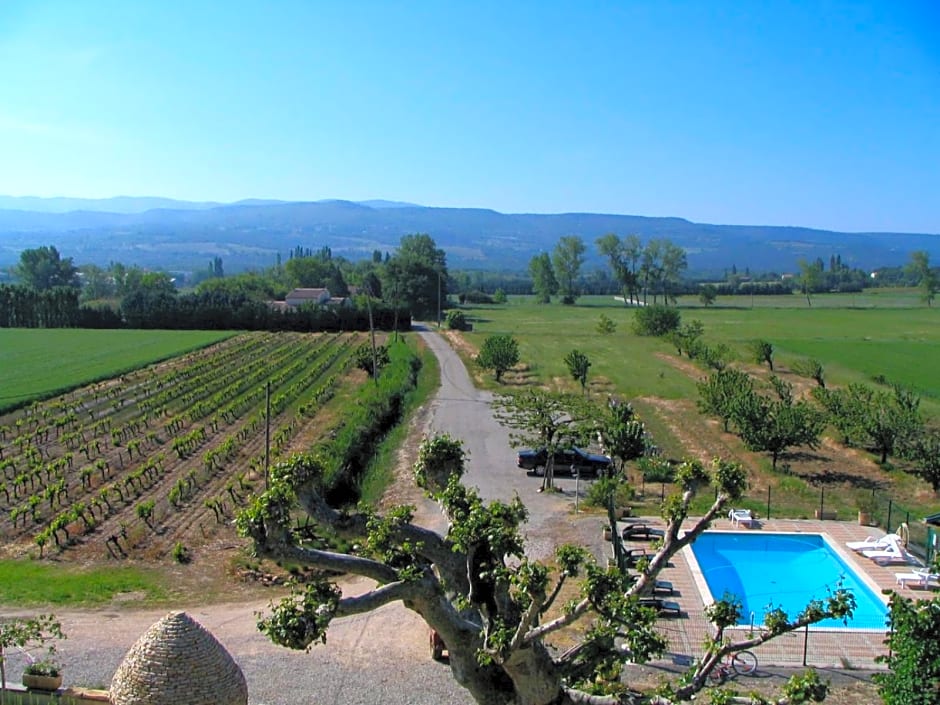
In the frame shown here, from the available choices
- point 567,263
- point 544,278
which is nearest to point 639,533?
point 544,278

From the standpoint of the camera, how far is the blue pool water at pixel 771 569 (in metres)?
22.3

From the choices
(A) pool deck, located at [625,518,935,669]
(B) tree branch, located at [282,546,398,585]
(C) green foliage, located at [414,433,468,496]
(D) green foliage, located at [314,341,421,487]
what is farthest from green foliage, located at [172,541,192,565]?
(B) tree branch, located at [282,546,398,585]

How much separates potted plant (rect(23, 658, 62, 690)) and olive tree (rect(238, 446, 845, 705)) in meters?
7.60

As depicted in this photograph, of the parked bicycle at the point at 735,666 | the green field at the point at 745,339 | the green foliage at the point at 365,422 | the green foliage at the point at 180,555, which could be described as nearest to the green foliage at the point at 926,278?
the green field at the point at 745,339

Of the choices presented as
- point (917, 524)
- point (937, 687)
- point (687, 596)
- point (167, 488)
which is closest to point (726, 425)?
point (917, 524)

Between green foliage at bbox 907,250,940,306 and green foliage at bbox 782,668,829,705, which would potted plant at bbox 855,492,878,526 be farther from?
green foliage at bbox 907,250,940,306

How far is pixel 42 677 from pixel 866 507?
2392 centimetres

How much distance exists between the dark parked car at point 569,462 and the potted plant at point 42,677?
19.1 m

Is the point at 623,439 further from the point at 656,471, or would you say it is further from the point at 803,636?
the point at 803,636

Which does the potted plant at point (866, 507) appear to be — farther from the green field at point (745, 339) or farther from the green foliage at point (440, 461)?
the green foliage at point (440, 461)

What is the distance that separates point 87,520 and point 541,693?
19.7 meters

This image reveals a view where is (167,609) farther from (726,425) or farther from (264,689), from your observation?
(726,425)

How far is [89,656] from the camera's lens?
52.6ft

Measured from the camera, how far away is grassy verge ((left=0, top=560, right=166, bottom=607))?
19.2 metres
